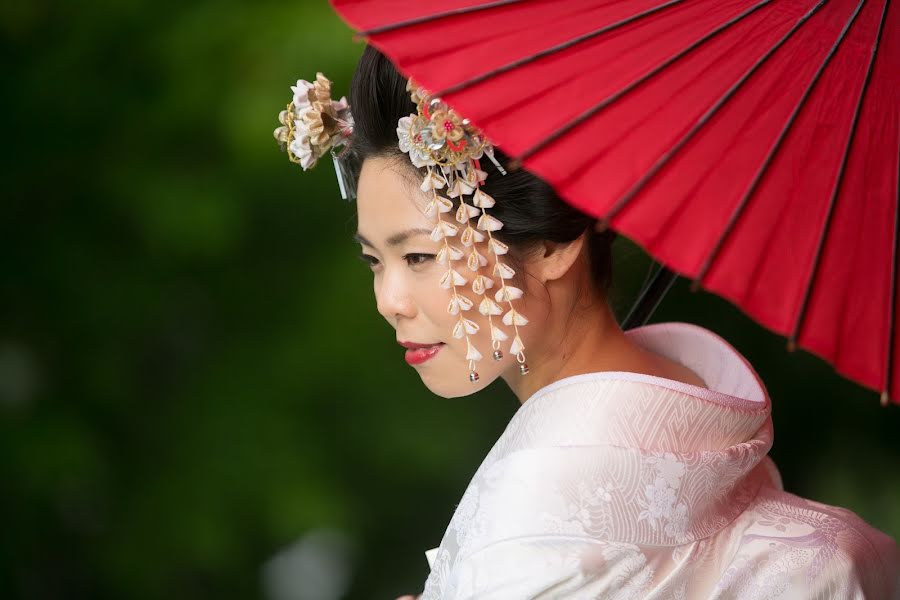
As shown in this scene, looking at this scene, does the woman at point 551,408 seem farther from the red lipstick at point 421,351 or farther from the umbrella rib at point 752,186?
the umbrella rib at point 752,186

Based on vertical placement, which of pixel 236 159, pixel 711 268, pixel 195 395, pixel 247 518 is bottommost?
pixel 247 518

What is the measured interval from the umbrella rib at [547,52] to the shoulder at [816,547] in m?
0.73

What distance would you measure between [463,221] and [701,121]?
427 mm

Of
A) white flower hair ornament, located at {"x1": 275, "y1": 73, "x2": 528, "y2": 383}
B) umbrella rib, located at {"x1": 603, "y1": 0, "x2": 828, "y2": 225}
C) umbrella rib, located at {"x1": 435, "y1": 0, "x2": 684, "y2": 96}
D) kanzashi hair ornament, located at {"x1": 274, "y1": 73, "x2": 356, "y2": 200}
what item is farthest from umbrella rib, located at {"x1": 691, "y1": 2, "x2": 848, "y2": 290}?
kanzashi hair ornament, located at {"x1": 274, "y1": 73, "x2": 356, "y2": 200}

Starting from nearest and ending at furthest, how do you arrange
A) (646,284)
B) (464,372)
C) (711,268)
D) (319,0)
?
(711,268) < (464,372) < (646,284) < (319,0)

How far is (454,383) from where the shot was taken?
1487 millimetres

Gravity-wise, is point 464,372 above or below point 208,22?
below

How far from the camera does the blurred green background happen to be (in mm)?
2461

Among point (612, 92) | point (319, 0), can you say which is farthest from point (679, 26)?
point (319, 0)

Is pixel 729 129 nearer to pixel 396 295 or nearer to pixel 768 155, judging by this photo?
pixel 768 155

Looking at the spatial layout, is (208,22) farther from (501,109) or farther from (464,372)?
(501,109)

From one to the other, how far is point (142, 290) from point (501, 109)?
72.0 inches

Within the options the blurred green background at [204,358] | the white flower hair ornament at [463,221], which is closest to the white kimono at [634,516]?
the white flower hair ornament at [463,221]

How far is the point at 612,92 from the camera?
106cm
